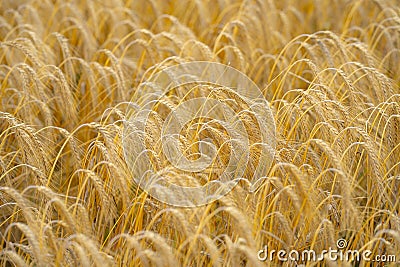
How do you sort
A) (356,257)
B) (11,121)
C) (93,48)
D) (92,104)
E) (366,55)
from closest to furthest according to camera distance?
(356,257)
(11,121)
(366,55)
(92,104)
(93,48)

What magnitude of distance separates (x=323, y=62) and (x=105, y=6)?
7.08 feet

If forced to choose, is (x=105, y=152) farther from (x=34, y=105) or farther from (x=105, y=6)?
(x=105, y=6)

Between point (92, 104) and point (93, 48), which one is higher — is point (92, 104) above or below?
below

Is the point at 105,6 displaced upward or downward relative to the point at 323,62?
upward

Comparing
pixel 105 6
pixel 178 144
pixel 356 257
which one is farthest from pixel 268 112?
pixel 105 6

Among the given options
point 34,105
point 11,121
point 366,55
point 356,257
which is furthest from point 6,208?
point 366,55

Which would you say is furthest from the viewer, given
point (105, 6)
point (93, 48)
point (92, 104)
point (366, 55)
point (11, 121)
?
point (105, 6)

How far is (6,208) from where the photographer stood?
2.87m

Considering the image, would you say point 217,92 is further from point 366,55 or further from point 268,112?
point 366,55

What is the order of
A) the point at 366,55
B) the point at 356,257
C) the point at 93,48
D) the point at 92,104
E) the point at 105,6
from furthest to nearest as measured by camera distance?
the point at 105,6
the point at 93,48
the point at 92,104
the point at 366,55
the point at 356,257

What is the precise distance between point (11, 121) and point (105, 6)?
2512 millimetres

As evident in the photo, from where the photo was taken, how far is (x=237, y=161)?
2.70 meters

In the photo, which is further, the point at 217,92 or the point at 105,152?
the point at 217,92

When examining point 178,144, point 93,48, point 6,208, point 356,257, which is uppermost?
point 93,48
